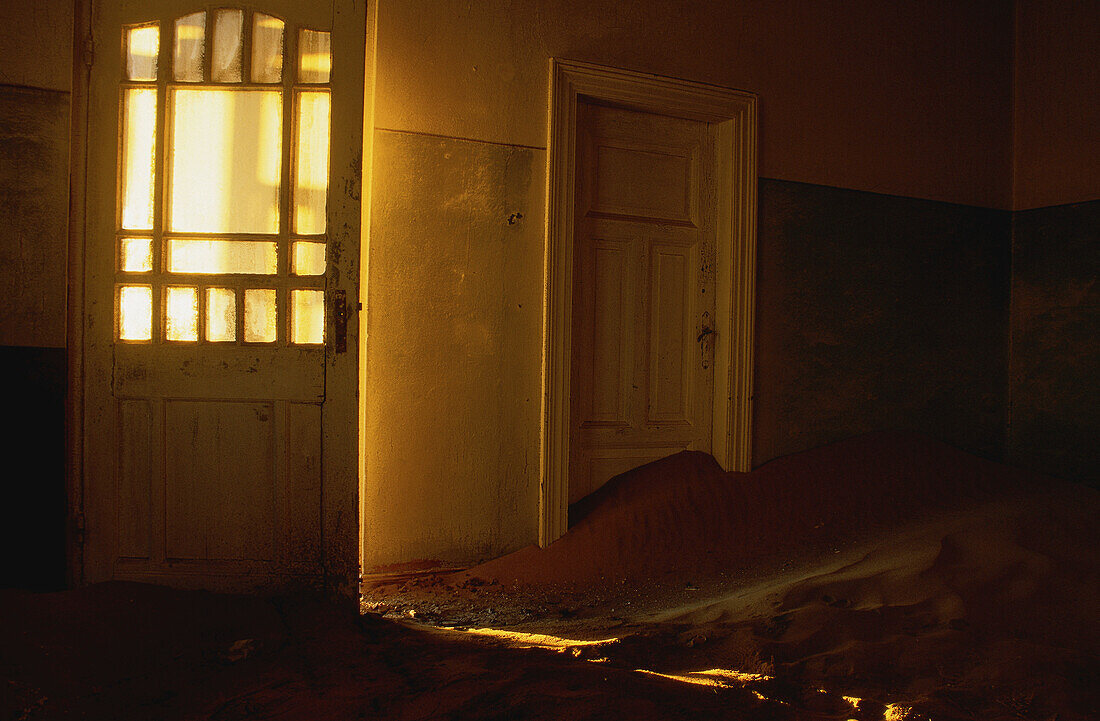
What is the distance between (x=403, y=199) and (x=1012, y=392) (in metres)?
4.41

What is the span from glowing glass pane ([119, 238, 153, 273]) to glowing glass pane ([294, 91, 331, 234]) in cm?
58

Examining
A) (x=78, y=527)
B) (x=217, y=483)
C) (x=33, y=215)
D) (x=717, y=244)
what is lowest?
(x=78, y=527)

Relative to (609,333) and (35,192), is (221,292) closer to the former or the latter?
(35,192)

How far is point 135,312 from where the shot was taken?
2.52 metres

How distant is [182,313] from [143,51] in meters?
1.06

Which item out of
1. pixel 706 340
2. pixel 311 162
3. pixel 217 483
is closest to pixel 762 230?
pixel 706 340

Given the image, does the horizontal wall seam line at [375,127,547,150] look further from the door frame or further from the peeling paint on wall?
the peeling paint on wall

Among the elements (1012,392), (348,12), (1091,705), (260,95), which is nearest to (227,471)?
(260,95)

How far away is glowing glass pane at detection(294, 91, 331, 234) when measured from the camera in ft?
8.45

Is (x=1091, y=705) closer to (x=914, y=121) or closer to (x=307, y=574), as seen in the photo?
(x=307, y=574)

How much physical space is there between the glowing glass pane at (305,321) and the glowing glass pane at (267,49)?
885mm

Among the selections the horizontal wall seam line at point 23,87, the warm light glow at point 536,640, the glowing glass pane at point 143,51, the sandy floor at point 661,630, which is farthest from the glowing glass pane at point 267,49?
the warm light glow at point 536,640

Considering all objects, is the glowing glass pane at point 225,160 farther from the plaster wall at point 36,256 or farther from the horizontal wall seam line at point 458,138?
the horizontal wall seam line at point 458,138

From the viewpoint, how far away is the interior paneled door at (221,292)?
246cm
